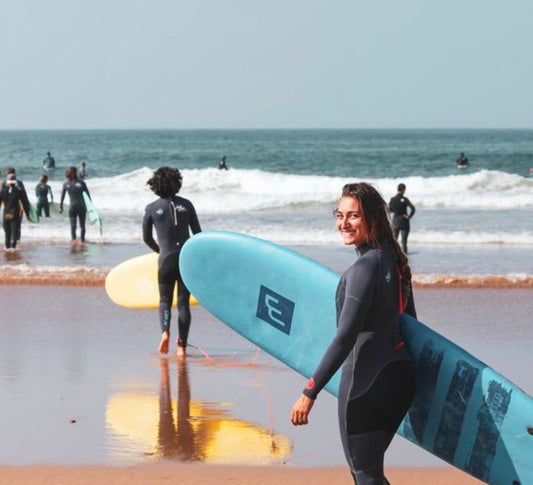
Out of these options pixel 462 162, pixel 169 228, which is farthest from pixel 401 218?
pixel 462 162

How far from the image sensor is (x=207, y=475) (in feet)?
16.1

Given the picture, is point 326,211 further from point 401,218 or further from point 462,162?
point 462,162

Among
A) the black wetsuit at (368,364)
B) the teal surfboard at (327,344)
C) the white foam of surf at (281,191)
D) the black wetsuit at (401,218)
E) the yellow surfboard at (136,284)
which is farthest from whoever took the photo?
the white foam of surf at (281,191)

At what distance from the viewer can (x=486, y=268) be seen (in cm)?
1447

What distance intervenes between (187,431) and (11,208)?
11.6 meters

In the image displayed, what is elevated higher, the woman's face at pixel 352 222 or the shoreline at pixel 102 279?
the woman's face at pixel 352 222

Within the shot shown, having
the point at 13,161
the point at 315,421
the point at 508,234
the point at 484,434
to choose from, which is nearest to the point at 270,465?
the point at 315,421

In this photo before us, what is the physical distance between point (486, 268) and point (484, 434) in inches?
423

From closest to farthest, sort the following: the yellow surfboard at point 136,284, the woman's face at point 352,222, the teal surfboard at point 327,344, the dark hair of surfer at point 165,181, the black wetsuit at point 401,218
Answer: the woman's face at point 352,222
the teal surfboard at point 327,344
the dark hair of surfer at point 165,181
the yellow surfboard at point 136,284
the black wetsuit at point 401,218

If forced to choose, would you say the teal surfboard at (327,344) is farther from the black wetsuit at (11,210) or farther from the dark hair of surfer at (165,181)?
the black wetsuit at (11,210)

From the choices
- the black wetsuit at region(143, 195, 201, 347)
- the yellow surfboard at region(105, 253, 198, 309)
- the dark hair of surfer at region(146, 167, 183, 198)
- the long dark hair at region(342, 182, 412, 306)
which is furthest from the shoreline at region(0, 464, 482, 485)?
the yellow surfboard at region(105, 253, 198, 309)

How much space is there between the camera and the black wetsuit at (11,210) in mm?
16562

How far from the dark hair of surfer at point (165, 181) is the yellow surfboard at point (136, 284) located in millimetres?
1403

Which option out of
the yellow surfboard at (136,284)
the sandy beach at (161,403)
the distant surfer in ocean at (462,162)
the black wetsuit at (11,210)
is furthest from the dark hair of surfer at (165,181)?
the distant surfer in ocean at (462,162)
